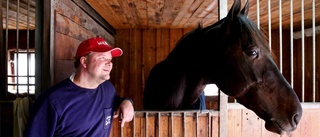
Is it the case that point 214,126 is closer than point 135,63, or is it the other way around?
point 214,126

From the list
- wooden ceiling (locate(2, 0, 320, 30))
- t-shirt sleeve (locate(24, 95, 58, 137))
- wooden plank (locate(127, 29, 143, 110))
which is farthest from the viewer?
wooden plank (locate(127, 29, 143, 110))

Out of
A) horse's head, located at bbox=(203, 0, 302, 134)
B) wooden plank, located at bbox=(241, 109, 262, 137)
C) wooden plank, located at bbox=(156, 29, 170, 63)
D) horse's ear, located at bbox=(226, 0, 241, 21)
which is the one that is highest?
wooden plank, located at bbox=(156, 29, 170, 63)

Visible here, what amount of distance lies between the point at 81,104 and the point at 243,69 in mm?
845

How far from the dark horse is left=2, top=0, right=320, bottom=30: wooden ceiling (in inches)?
60.3

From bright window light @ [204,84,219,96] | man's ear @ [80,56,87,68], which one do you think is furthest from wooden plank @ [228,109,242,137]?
bright window light @ [204,84,219,96]

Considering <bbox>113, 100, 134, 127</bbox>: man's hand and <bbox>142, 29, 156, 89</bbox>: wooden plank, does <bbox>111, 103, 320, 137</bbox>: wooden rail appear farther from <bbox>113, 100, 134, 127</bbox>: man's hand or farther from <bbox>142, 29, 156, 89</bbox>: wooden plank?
<bbox>142, 29, 156, 89</bbox>: wooden plank

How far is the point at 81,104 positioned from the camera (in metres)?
1.23

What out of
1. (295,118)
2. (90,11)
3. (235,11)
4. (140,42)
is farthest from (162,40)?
(295,118)

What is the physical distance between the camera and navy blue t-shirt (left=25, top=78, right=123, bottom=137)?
44.1 inches

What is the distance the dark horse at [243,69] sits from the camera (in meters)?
1.33

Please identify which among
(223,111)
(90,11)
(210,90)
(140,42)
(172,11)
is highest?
(172,11)

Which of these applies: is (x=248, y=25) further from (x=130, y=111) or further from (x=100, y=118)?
(x=100, y=118)

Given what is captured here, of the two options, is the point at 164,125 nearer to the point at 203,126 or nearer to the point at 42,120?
the point at 203,126

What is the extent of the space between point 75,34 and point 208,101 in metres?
3.63
